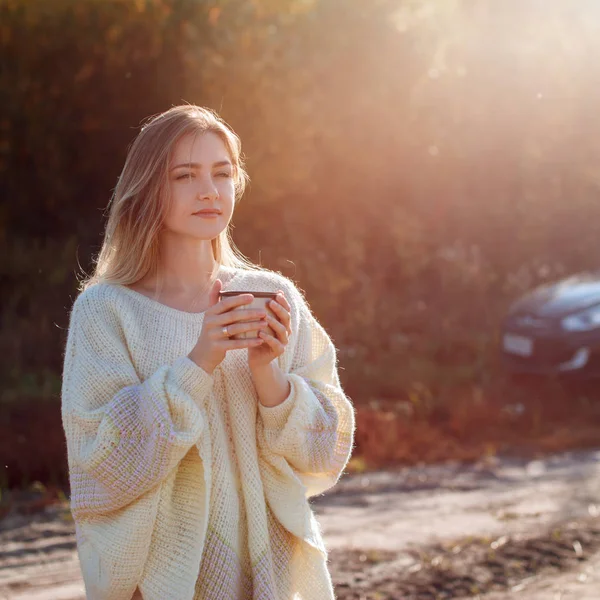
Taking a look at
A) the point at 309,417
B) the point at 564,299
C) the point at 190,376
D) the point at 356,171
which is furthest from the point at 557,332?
the point at 190,376

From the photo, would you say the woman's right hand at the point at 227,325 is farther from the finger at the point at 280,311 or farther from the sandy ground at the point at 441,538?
the sandy ground at the point at 441,538

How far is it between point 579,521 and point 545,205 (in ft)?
21.7

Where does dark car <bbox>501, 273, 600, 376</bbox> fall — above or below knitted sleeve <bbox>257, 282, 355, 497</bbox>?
below

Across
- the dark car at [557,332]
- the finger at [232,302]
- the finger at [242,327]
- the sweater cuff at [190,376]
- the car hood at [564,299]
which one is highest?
the finger at [232,302]

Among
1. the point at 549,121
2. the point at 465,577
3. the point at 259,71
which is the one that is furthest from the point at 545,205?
the point at 465,577

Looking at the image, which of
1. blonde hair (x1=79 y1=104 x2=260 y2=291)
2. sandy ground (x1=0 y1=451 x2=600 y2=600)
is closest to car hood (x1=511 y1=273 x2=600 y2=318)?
sandy ground (x1=0 y1=451 x2=600 y2=600)

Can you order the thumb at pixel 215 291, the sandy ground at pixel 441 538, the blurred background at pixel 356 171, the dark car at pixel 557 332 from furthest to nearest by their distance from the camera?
the dark car at pixel 557 332 → the blurred background at pixel 356 171 → the sandy ground at pixel 441 538 → the thumb at pixel 215 291

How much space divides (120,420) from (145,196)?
585mm

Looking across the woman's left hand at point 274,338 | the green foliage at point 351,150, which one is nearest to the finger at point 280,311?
the woman's left hand at point 274,338

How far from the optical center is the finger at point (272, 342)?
2275 mm

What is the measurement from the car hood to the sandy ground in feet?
7.13

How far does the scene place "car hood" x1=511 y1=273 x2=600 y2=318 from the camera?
8.63m

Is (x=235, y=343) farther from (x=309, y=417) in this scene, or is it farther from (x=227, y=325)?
(x=309, y=417)

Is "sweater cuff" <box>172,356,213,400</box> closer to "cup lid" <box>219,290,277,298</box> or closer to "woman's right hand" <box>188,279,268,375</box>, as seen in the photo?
"woman's right hand" <box>188,279,268,375</box>
